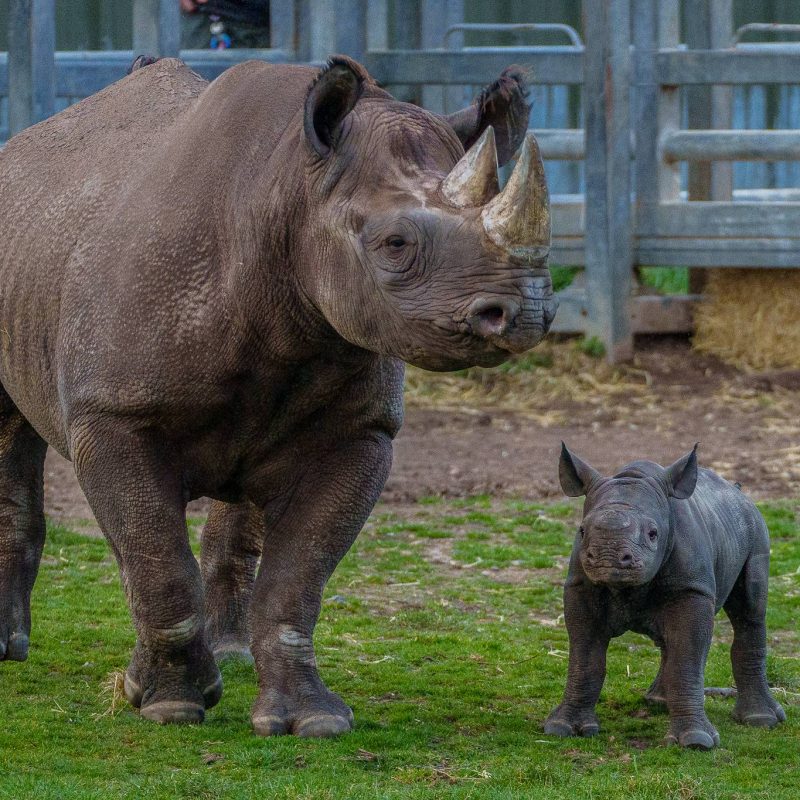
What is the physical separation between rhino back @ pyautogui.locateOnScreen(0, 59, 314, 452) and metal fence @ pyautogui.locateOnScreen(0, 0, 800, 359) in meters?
6.31

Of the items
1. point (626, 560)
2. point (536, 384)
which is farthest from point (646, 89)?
point (626, 560)

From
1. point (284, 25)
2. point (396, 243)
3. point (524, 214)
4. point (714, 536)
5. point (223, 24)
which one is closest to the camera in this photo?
point (524, 214)

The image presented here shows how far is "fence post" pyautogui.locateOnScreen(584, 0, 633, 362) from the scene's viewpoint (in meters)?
13.2

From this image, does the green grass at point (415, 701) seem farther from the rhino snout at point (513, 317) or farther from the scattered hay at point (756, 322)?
the scattered hay at point (756, 322)

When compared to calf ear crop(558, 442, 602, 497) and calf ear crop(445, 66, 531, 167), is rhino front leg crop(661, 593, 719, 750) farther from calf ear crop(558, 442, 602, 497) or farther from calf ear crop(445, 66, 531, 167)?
calf ear crop(445, 66, 531, 167)

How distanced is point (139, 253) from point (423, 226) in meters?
1.20

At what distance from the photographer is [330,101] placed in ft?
16.9

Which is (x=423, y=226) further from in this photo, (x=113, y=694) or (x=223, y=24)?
(x=223, y=24)

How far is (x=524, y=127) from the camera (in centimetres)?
549

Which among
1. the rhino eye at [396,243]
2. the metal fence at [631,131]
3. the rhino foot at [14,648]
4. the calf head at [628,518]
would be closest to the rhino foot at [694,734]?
the calf head at [628,518]

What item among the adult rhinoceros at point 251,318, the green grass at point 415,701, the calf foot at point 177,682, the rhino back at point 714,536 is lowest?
the green grass at point 415,701

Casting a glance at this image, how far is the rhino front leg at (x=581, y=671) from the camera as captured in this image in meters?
5.82

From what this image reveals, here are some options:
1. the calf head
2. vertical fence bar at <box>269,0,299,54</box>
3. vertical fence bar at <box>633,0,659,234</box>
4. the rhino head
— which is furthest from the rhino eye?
vertical fence bar at <box>633,0,659,234</box>

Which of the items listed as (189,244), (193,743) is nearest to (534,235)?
(189,244)
